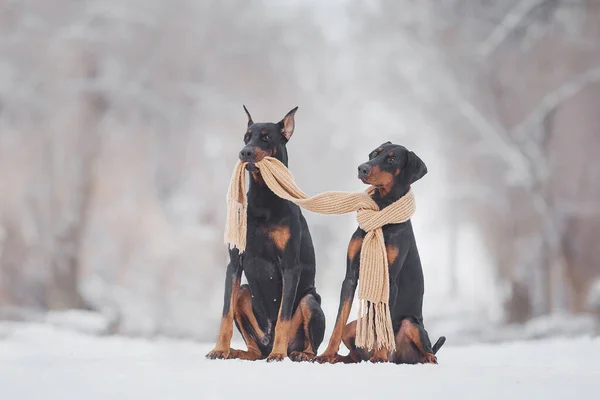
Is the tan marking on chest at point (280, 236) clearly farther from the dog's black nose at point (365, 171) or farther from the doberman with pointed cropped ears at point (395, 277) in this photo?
the dog's black nose at point (365, 171)

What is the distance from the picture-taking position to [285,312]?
302cm

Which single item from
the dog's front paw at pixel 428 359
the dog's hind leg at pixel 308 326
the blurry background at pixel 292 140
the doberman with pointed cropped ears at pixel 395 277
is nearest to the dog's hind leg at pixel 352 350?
the doberman with pointed cropped ears at pixel 395 277

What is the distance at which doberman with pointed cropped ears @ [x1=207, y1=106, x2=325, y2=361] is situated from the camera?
3066 millimetres

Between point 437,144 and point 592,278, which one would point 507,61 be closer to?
point 437,144

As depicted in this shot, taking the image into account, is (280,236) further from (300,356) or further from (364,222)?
(300,356)

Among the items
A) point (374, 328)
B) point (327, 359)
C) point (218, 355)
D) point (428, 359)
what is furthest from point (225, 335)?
point (428, 359)

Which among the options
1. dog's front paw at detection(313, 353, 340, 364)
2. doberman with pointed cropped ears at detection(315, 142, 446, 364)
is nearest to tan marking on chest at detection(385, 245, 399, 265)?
doberman with pointed cropped ears at detection(315, 142, 446, 364)

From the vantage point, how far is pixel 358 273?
3.06 metres

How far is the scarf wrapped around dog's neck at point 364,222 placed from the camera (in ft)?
9.81

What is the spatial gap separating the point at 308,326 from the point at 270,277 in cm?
26

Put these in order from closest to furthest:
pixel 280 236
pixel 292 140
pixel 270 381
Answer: pixel 270 381 → pixel 280 236 → pixel 292 140

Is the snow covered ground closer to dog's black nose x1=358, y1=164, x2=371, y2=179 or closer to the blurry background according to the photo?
dog's black nose x1=358, y1=164, x2=371, y2=179

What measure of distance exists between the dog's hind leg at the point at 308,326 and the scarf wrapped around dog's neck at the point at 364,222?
20 centimetres

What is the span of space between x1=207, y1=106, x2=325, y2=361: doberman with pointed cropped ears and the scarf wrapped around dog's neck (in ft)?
0.20
